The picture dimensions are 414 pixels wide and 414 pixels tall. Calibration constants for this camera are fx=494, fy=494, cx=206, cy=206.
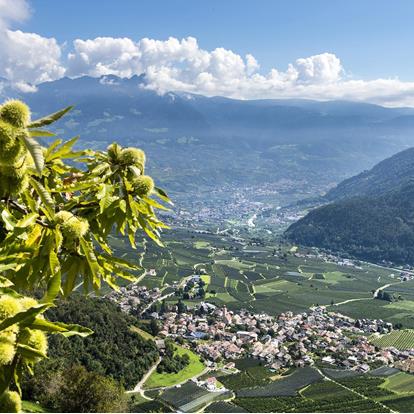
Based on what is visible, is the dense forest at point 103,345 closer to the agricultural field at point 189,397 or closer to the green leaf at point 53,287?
the agricultural field at point 189,397

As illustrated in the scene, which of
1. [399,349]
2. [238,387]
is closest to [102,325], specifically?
[238,387]

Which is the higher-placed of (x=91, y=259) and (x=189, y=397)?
(x=91, y=259)

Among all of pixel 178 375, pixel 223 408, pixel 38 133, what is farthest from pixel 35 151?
pixel 178 375

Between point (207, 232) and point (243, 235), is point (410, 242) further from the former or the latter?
point (207, 232)

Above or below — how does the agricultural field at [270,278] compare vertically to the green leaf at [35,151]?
below

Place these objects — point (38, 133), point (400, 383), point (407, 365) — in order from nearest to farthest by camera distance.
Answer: point (38, 133)
point (400, 383)
point (407, 365)

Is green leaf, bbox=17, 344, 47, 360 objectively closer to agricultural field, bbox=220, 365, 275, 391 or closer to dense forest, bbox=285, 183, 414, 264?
agricultural field, bbox=220, 365, 275, 391

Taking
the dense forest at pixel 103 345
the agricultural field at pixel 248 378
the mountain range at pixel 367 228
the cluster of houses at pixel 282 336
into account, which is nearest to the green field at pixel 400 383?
the cluster of houses at pixel 282 336

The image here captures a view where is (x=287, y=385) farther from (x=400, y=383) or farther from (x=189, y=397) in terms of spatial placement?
(x=400, y=383)
